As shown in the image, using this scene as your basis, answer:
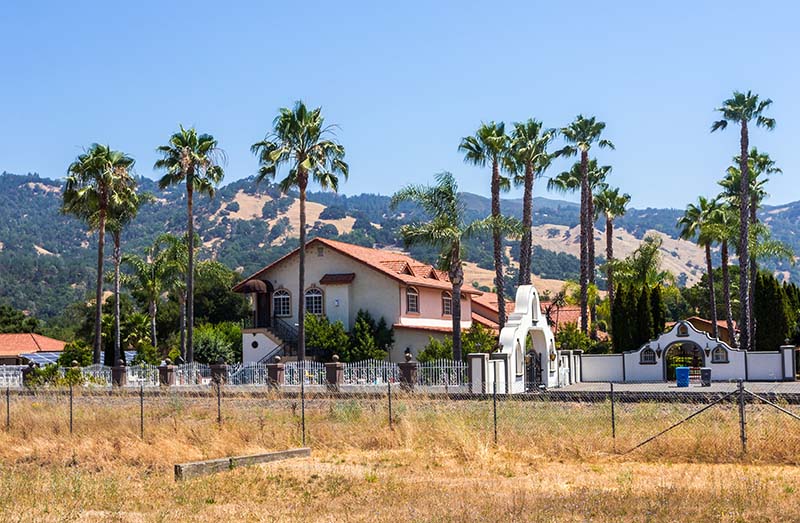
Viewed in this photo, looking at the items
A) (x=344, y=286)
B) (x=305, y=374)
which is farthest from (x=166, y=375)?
(x=344, y=286)

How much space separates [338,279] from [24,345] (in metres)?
29.1

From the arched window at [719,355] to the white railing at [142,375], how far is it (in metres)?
26.6

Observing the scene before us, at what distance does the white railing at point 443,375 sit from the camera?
36.5 meters

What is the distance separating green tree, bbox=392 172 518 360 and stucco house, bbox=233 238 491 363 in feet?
29.3

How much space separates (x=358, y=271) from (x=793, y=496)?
137ft

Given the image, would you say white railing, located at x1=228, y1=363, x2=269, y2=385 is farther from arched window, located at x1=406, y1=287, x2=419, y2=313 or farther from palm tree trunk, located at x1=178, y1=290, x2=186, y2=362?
arched window, located at x1=406, y1=287, x2=419, y2=313

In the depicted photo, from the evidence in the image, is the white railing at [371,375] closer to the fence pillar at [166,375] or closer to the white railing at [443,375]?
the white railing at [443,375]

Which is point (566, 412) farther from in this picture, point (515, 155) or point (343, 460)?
point (515, 155)

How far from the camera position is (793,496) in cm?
1510

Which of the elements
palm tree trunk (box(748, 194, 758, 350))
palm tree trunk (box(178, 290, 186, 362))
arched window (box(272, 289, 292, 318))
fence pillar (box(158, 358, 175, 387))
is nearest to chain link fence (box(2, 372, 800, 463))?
fence pillar (box(158, 358, 175, 387))

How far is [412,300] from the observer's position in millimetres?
56125

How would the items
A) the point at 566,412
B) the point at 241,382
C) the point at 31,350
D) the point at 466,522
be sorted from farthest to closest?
the point at 31,350, the point at 241,382, the point at 566,412, the point at 466,522

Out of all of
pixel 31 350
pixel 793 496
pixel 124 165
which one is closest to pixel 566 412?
pixel 793 496

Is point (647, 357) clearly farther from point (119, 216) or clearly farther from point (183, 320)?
point (119, 216)
